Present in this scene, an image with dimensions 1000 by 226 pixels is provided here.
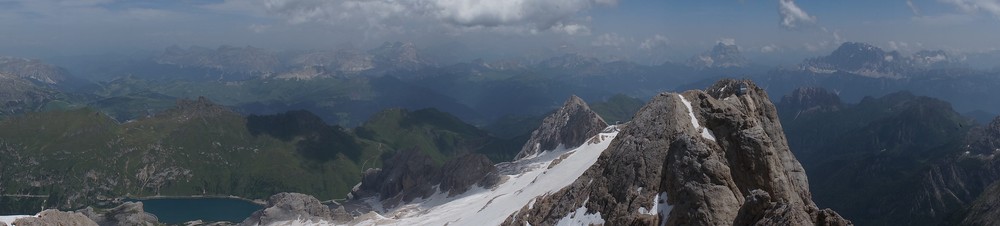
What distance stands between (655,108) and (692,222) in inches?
1504

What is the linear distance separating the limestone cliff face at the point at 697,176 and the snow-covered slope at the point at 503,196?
21984 millimetres

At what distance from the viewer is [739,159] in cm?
5797

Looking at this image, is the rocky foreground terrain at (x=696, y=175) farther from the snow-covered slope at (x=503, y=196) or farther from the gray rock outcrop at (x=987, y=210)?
the gray rock outcrop at (x=987, y=210)

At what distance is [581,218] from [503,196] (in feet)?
228

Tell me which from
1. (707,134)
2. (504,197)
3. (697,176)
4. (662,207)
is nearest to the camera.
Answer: (697,176)

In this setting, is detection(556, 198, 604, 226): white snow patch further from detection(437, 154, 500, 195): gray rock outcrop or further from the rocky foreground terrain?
detection(437, 154, 500, 195): gray rock outcrop

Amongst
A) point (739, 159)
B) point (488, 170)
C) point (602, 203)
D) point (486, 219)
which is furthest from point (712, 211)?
→ point (488, 170)

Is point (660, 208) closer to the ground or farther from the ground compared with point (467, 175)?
farther from the ground

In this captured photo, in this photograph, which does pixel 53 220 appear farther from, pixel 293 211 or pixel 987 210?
pixel 987 210

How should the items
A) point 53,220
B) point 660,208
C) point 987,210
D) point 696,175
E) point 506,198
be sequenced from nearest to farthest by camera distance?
point 696,175
point 660,208
point 53,220
point 506,198
point 987,210

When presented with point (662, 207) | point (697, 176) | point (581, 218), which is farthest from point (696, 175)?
point (581, 218)

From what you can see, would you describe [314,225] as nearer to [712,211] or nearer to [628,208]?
[628,208]

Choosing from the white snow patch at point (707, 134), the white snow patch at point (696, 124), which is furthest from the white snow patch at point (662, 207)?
the white snow patch at point (707, 134)

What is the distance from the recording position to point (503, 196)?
136500 mm
